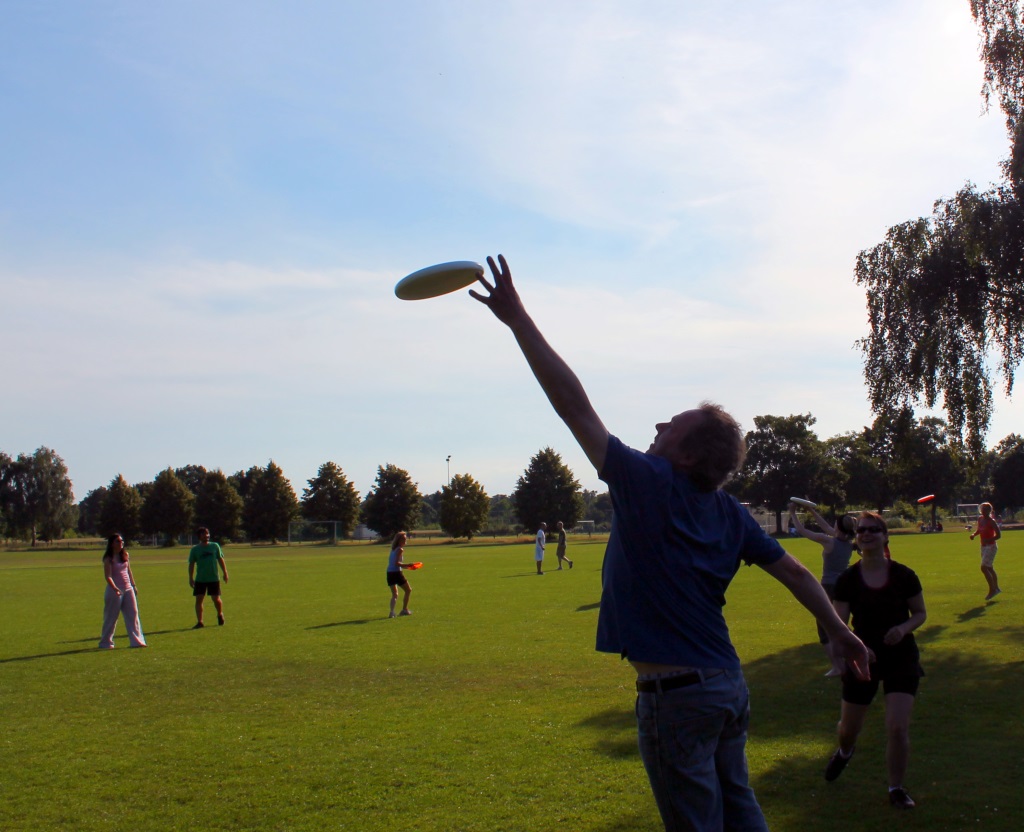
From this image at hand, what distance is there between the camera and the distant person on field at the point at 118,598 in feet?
55.9

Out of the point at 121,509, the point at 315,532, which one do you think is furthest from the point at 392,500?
the point at 121,509

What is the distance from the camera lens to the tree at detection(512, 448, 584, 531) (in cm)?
11106

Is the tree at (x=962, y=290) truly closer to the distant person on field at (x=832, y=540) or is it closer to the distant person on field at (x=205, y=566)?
the distant person on field at (x=832, y=540)

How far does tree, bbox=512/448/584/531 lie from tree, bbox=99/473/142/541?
41717mm

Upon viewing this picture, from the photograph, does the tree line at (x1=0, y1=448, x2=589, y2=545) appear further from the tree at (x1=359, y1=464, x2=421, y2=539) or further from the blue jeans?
the blue jeans

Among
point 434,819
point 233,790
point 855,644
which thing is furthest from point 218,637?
point 855,644

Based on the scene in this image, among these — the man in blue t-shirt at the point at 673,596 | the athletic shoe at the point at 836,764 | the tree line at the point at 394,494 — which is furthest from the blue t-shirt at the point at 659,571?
the tree line at the point at 394,494

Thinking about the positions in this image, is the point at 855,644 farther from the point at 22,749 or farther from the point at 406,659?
the point at 406,659

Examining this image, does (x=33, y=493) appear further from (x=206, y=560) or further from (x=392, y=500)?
(x=206, y=560)

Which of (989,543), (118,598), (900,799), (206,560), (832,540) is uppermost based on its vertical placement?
(832,540)

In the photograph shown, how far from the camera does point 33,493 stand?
12056cm

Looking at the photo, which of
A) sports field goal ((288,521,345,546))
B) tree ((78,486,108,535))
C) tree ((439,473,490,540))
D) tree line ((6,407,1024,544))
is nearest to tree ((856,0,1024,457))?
tree line ((6,407,1024,544))

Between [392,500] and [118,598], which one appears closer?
[118,598]

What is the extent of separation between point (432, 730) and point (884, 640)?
15.5 ft
